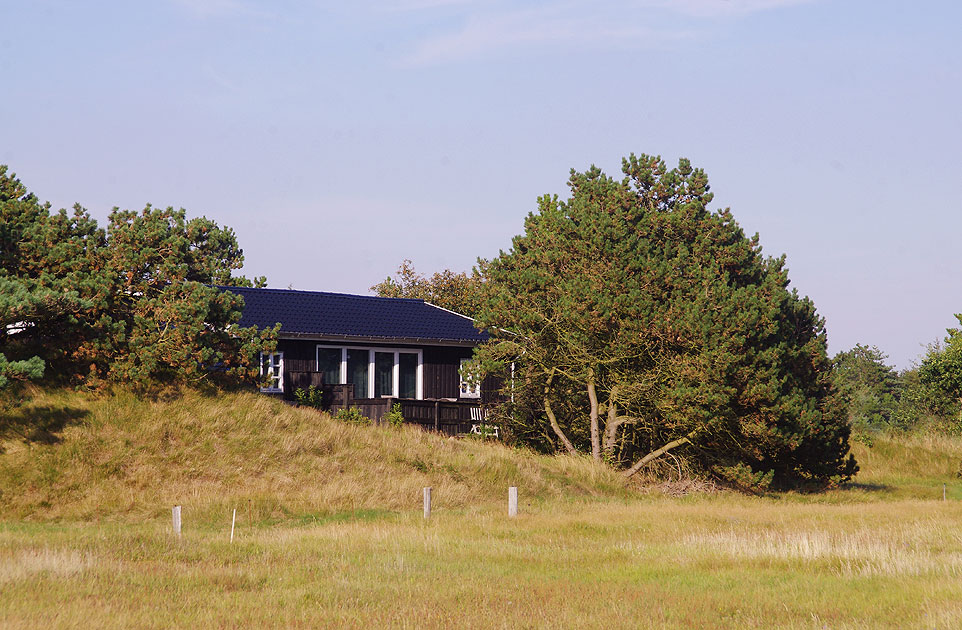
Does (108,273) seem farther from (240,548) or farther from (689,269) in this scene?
(689,269)

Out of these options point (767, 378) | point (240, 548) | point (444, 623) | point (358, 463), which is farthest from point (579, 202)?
point (444, 623)

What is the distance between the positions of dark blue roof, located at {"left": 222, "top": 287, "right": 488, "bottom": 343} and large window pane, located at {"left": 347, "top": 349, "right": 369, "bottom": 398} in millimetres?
1011

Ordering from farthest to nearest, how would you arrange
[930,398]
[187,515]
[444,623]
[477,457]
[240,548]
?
[930,398] < [477,457] < [187,515] < [240,548] < [444,623]

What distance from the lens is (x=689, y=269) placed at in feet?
105

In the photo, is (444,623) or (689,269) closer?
(444,623)

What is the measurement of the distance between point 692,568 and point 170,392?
1831 centimetres

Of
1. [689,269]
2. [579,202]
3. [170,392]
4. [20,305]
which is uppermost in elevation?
[579,202]

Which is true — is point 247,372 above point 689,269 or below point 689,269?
below

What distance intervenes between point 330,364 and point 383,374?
2191 millimetres

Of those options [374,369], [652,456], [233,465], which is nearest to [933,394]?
[652,456]

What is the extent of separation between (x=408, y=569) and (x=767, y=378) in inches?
770

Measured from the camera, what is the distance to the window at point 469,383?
3322 cm

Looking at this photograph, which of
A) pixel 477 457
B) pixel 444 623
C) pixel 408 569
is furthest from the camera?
pixel 477 457

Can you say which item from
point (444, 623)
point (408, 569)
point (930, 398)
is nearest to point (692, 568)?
point (408, 569)
